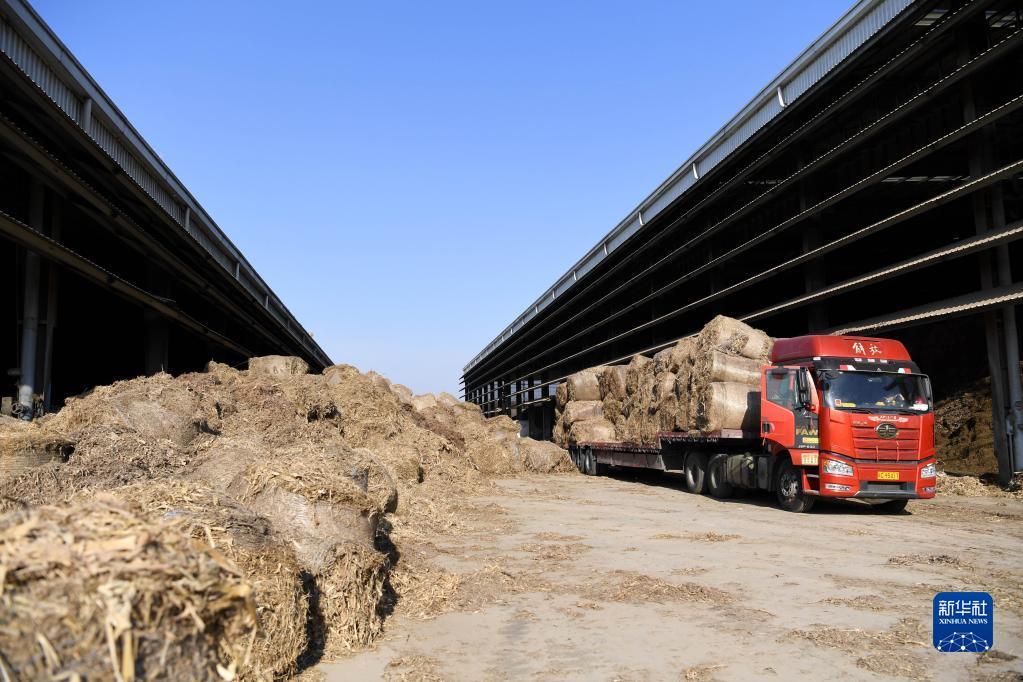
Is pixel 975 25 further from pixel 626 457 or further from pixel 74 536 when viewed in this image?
pixel 74 536

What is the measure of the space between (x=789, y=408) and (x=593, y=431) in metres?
13.0

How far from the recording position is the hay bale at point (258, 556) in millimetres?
5043

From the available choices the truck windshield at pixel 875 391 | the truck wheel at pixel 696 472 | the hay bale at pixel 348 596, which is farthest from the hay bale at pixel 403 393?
the hay bale at pixel 348 596

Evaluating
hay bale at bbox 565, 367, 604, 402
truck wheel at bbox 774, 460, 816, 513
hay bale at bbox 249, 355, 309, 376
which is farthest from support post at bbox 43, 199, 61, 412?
hay bale at bbox 565, 367, 604, 402

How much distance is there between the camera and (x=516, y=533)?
39.9 feet

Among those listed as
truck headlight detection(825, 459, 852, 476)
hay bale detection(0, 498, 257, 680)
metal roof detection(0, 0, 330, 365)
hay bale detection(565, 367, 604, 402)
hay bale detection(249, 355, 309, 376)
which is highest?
metal roof detection(0, 0, 330, 365)

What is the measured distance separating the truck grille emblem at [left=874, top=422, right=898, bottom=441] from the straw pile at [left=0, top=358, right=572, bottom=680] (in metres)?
8.25

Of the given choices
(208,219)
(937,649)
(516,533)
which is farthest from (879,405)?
(208,219)

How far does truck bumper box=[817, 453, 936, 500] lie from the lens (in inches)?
541

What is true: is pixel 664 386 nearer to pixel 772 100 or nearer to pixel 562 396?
pixel 562 396

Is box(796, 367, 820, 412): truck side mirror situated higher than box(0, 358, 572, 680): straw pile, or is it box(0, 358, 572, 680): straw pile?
box(796, 367, 820, 412): truck side mirror

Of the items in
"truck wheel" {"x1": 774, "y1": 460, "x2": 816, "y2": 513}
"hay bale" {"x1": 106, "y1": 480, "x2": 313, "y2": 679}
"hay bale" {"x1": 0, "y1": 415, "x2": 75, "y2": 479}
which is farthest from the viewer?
"truck wheel" {"x1": 774, "y1": 460, "x2": 816, "y2": 513}

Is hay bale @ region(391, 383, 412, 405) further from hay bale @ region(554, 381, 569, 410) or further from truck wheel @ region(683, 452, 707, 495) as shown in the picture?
truck wheel @ region(683, 452, 707, 495)

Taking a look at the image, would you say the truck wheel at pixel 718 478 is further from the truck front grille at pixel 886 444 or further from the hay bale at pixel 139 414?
the hay bale at pixel 139 414
